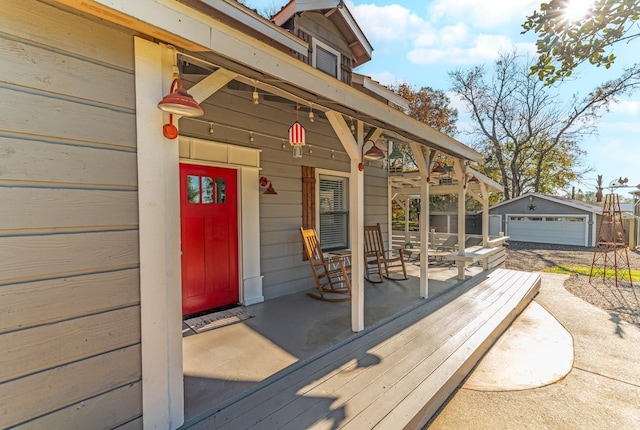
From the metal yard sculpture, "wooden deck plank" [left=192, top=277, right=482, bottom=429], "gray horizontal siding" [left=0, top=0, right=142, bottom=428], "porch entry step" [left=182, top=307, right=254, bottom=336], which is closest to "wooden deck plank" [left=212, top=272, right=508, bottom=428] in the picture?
"wooden deck plank" [left=192, top=277, right=482, bottom=429]

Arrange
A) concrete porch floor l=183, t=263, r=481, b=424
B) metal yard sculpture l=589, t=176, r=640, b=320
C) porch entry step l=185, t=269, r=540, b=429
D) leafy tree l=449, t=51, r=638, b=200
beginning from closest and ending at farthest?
porch entry step l=185, t=269, r=540, b=429 < concrete porch floor l=183, t=263, r=481, b=424 < metal yard sculpture l=589, t=176, r=640, b=320 < leafy tree l=449, t=51, r=638, b=200

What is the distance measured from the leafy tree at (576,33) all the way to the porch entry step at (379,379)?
2606mm

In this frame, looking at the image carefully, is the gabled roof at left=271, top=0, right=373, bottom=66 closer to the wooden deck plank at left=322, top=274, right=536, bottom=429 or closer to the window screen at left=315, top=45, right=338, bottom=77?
the window screen at left=315, top=45, right=338, bottom=77

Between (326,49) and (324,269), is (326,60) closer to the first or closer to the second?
(326,49)

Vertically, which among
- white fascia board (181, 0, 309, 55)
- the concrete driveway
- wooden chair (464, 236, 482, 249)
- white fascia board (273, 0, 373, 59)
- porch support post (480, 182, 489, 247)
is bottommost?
the concrete driveway

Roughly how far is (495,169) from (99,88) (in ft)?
78.1

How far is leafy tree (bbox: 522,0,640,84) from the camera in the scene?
2215mm

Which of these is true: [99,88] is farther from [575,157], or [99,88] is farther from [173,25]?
[575,157]

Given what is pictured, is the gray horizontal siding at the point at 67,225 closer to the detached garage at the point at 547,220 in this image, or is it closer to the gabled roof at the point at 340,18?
the gabled roof at the point at 340,18

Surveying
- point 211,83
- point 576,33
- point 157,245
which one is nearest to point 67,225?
point 157,245

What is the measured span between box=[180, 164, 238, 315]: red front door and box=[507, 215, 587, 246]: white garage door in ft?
52.3

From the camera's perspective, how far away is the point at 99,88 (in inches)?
54.6

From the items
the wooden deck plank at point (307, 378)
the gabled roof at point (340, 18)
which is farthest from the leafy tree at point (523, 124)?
the wooden deck plank at point (307, 378)

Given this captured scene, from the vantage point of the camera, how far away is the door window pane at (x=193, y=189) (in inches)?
131
